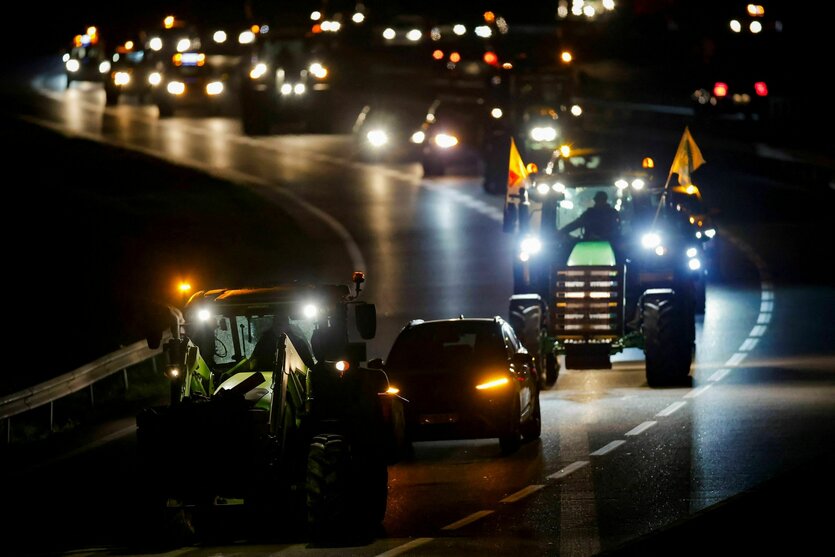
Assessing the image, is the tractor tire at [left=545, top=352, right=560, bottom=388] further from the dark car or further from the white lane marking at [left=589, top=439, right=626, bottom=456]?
the white lane marking at [left=589, top=439, right=626, bottom=456]

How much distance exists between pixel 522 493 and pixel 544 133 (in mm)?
30036

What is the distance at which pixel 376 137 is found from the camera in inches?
2176

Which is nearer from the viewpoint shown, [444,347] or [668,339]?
[444,347]

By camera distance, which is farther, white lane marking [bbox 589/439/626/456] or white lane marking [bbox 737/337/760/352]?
white lane marking [bbox 737/337/760/352]

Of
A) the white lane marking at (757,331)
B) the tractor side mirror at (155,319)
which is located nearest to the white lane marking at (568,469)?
the tractor side mirror at (155,319)

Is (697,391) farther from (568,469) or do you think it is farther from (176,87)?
(176,87)

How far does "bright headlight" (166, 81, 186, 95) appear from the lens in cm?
5981

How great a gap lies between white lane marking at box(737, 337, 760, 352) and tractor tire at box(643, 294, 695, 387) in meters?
3.44

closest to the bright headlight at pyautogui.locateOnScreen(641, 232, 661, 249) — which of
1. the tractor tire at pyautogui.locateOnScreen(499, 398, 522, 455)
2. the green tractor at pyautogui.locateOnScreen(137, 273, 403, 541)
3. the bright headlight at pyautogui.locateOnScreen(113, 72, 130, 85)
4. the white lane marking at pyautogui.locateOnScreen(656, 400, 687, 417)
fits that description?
the white lane marking at pyautogui.locateOnScreen(656, 400, 687, 417)

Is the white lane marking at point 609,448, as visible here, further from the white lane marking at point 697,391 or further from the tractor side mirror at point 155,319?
the tractor side mirror at point 155,319

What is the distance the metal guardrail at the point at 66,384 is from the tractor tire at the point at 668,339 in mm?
6494

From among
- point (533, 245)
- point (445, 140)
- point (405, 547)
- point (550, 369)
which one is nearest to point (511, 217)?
point (533, 245)

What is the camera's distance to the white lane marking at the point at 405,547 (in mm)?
13773

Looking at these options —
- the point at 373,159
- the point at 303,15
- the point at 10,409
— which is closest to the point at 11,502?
the point at 10,409
